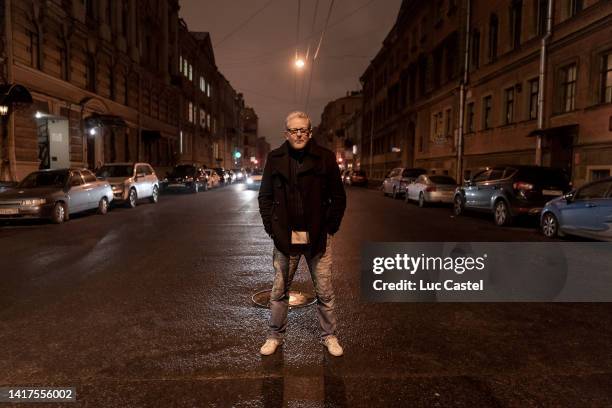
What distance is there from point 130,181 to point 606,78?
719 inches

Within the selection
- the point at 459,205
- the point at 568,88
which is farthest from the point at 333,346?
the point at 568,88

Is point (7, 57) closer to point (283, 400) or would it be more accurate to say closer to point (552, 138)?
point (283, 400)

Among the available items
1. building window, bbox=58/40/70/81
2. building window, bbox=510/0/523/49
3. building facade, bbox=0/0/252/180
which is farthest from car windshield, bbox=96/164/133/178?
building window, bbox=510/0/523/49

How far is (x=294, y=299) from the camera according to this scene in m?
5.60

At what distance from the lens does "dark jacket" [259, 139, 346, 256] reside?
3.74 m

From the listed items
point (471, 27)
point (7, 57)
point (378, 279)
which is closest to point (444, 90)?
point (471, 27)

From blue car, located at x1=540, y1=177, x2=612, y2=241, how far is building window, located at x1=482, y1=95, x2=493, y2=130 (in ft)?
53.1

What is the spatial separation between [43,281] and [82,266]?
96 centimetres

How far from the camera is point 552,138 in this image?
19.5 m

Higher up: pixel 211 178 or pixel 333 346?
pixel 211 178

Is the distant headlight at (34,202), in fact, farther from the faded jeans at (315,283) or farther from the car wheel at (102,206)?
the faded jeans at (315,283)

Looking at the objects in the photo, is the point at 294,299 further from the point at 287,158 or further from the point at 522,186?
the point at 522,186

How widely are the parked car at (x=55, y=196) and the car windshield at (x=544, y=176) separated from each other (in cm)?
1256

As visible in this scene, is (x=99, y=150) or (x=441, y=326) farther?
(x=99, y=150)
